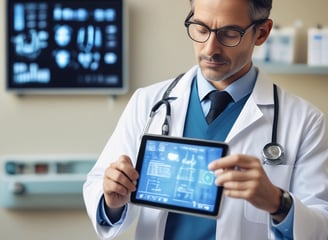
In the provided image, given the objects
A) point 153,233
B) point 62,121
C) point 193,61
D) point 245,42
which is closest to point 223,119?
point 245,42

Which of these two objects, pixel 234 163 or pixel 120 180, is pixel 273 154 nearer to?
pixel 234 163

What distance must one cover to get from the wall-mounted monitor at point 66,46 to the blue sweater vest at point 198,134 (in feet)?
3.14

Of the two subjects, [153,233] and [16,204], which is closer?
[153,233]

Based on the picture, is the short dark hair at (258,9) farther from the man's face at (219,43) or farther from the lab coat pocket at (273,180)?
the lab coat pocket at (273,180)

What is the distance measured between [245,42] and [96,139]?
4.04 feet

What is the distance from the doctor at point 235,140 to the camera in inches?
45.9

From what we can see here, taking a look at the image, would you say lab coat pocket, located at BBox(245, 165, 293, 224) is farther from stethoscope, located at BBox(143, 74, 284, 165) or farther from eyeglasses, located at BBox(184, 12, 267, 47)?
eyeglasses, located at BBox(184, 12, 267, 47)

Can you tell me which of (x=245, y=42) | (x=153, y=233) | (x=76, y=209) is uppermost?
(x=245, y=42)

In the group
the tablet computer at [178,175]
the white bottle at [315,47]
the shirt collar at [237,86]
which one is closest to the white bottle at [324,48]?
the white bottle at [315,47]

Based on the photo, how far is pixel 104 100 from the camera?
2.33 meters

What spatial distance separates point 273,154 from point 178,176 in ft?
0.78

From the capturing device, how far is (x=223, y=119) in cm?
131

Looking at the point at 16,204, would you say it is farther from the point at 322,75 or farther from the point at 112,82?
the point at 322,75

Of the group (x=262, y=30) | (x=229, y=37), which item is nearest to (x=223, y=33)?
(x=229, y=37)
